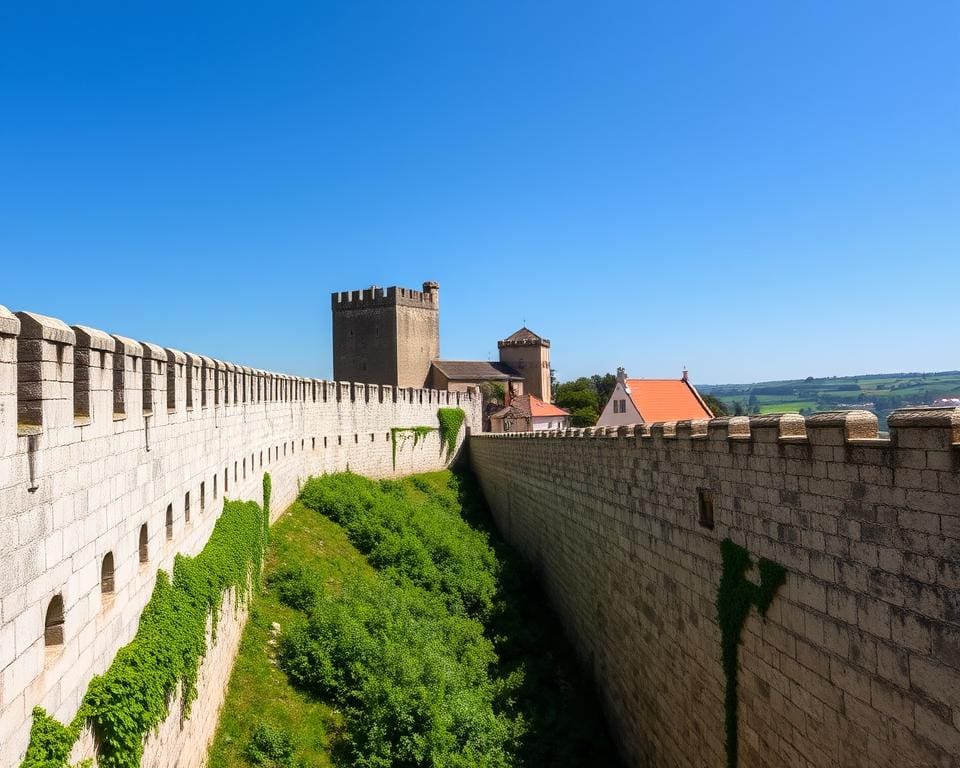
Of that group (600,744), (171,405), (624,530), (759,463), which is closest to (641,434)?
(624,530)

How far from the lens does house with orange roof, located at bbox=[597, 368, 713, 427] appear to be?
33.7m

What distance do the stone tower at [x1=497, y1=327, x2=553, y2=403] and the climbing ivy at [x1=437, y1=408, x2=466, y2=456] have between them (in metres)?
28.2

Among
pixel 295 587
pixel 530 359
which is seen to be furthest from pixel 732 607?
pixel 530 359

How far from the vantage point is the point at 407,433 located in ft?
111

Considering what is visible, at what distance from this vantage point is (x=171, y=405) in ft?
27.3

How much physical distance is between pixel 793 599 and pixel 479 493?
90.7ft

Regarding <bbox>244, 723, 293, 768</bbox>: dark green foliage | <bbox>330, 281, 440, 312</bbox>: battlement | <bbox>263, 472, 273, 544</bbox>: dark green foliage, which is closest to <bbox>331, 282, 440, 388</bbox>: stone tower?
<bbox>330, 281, 440, 312</bbox>: battlement

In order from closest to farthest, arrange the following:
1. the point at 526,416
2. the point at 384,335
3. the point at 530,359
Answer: the point at 526,416 → the point at 384,335 → the point at 530,359

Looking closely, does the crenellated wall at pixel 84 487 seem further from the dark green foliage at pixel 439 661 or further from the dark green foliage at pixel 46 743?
the dark green foliage at pixel 439 661

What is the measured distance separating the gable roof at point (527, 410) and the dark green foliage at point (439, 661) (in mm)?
32369

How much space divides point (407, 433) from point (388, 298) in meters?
23.8

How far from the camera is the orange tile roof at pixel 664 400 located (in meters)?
33.7

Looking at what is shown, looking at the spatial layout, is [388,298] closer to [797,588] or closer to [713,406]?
[713,406]

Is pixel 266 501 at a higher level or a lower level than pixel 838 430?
lower
